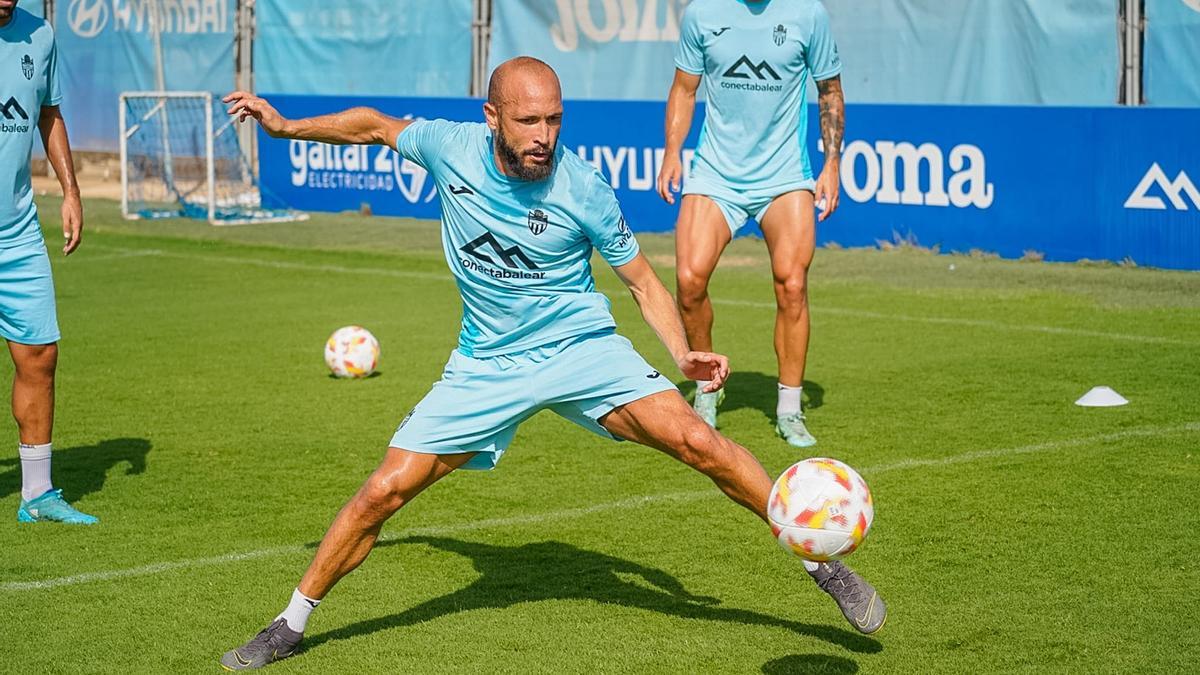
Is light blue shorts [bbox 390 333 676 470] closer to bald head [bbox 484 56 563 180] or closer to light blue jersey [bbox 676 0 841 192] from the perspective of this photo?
bald head [bbox 484 56 563 180]

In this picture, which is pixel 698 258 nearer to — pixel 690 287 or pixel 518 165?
pixel 690 287

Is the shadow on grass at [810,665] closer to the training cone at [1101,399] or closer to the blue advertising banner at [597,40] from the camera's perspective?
the training cone at [1101,399]

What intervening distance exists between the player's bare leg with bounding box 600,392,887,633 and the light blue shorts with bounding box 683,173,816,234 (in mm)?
3838

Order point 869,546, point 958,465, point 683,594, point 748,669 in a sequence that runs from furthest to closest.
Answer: point 958,465
point 869,546
point 683,594
point 748,669

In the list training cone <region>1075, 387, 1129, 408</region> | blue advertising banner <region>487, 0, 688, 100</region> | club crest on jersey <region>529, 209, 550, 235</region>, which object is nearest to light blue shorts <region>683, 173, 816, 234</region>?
training cone <region>1075, 387, 1129, 408</region>

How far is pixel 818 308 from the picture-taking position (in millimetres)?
14352

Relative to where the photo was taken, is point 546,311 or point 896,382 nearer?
point 546,311

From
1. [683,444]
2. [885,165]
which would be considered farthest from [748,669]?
[885,165]

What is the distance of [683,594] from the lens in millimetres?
6465

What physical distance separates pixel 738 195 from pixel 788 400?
1196 mm

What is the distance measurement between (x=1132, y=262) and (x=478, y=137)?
11466 mm

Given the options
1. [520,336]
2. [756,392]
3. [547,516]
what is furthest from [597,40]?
[520,336]

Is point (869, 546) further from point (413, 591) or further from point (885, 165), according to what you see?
point (885, 165)

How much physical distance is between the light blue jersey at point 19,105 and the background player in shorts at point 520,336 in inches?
78.3
